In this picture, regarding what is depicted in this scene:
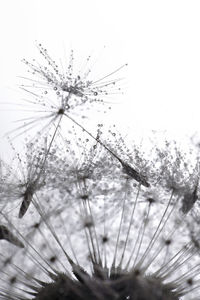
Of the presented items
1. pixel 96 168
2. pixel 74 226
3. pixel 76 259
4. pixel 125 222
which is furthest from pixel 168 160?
pixel 76 259

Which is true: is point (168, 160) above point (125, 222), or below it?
above

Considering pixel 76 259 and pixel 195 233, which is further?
pixel 195 233

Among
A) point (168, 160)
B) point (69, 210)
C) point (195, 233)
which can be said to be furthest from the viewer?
point (168, 160)

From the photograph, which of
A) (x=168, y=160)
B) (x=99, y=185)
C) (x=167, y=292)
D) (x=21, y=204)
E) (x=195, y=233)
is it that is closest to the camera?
(x=167, y=292)

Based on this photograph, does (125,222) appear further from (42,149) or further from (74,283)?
(42,149)

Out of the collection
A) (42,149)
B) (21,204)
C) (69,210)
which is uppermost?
(42,149)

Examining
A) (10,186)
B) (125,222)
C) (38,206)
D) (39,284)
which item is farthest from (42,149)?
(39,284)

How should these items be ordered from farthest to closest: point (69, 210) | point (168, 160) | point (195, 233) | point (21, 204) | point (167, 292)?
point (168, 160) → point (21, 204) → point (69, 210) → point (195, 233) → point (167, 292)

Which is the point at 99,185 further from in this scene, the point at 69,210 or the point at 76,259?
the point at 76,259

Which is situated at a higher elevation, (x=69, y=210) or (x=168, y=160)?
(x=168, y=160)
